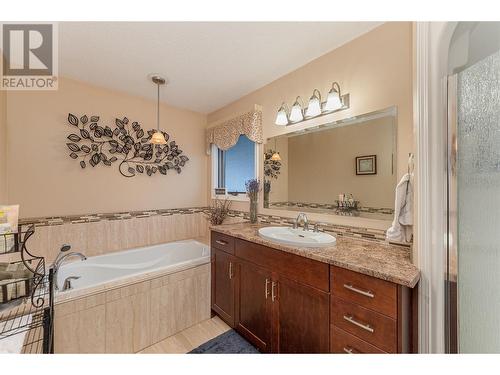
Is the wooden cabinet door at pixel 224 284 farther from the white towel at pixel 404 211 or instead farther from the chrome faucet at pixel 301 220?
the white towel at pixel 404 211

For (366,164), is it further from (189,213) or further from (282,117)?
(189,213)

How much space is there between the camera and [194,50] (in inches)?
64.0

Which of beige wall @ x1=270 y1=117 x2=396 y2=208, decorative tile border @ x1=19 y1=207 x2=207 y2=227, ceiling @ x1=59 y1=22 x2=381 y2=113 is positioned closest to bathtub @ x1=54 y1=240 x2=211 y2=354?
decorative tile border @ x1=19 y1=207 x2=207 y2=227

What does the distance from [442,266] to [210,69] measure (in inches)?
85.8

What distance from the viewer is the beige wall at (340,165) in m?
1.41

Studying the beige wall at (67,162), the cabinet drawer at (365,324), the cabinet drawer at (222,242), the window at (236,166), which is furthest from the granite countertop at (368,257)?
the beige wall at (67,162)

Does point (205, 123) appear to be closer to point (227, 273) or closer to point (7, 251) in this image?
point (227, 273)

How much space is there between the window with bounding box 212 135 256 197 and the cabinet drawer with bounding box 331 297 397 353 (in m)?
1.58

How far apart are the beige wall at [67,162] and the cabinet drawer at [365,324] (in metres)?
2.37

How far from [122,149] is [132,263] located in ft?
4.43

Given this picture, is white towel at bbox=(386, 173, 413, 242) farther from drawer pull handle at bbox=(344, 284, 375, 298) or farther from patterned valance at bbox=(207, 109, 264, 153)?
patterned valance at bbox=(207, 109, 264, 153)

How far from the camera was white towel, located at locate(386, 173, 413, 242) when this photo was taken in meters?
1.17
